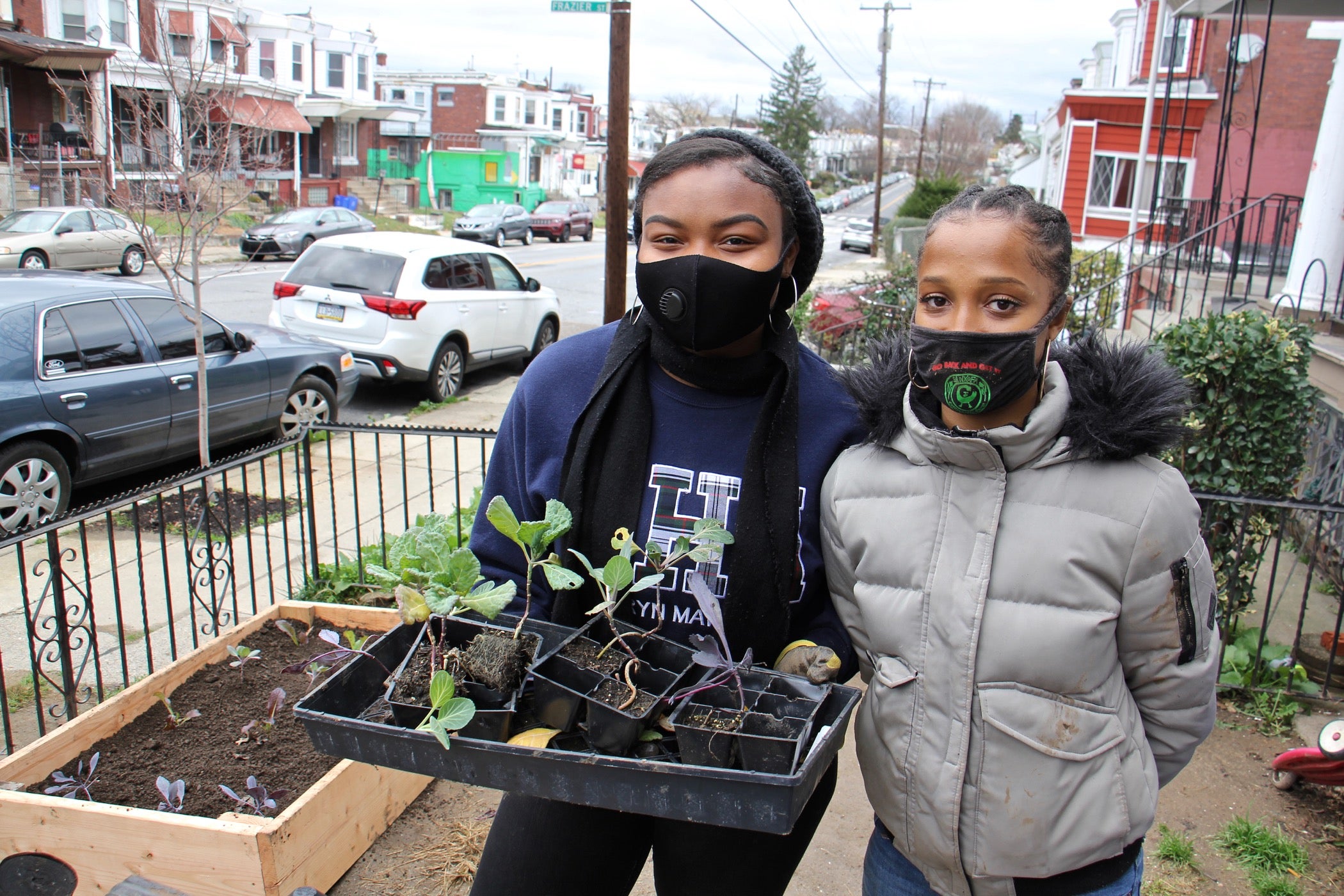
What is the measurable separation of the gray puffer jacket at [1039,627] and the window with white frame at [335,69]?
2085 inches

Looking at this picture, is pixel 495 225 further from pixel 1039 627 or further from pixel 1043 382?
pixel 1039 627

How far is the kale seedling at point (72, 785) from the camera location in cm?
300

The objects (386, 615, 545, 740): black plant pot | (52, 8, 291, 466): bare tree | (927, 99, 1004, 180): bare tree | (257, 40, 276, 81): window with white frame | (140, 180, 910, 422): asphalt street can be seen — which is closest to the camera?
(386, 615, 545, 740): black plant pot

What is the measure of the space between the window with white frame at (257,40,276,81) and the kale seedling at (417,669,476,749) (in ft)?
159

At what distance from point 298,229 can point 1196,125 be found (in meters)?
22.7

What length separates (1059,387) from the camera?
1.74m

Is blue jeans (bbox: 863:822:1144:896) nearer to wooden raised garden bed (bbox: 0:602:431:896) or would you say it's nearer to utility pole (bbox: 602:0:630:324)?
wooden raised garden bed (bbox: 0:602:431:896)

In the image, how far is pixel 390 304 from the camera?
10172 millimetres

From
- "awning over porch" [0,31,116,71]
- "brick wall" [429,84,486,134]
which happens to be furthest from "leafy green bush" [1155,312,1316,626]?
"brick wall" [429,84,486,134]

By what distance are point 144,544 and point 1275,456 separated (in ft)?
22.0

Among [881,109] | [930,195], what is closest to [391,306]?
[930,195]

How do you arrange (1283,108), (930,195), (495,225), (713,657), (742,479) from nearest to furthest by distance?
(713,657) < (742,479) < (1283,108) < (930,195) < (495,225)

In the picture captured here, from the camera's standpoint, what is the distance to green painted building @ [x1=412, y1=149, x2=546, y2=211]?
171 ft

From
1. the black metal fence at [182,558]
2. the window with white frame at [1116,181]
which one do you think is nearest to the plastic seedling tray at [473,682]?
the black metal fence at [182,558]
